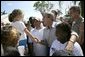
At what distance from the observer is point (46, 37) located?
3.64m

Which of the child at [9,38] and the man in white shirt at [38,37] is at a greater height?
the child at [9,38]

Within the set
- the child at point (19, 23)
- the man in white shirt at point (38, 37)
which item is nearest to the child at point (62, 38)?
the man in white shirt at point (38, 37)

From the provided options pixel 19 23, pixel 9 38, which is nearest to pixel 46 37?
pixel 19 23

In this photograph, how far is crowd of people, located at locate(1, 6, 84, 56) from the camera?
2.72 metres

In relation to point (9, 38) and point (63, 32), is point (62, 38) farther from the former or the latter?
point (9, 38)

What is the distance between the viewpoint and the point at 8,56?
2.50 m

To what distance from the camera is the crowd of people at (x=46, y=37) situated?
272cm

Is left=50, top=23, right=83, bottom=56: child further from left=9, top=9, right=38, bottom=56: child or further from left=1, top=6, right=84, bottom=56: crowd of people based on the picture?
left=9, top=9, right=38, bottom=56: child

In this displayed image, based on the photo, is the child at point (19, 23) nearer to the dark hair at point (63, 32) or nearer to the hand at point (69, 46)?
the dark hair at point (63, 32)

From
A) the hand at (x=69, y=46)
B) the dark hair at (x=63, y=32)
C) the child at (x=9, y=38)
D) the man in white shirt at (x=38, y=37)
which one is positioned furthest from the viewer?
the man in white shirt at (x=38, y=37)

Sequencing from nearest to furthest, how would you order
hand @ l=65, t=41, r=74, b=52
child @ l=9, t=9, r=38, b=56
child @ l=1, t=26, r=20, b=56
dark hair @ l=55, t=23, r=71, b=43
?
child @ l=1, t=26, r=20, b=56, hand @ l=65, t=41, r=74, b=52, dark hair @ l=55, t=23, r=71, b=43, child @ l=9, t=9, r=38, b=56

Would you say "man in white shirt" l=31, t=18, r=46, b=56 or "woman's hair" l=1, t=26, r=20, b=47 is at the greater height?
"woman's hair" l=1, t=26, r=20, b=47

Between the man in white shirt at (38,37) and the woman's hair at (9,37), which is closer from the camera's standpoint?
the woman's hair at (9,37)

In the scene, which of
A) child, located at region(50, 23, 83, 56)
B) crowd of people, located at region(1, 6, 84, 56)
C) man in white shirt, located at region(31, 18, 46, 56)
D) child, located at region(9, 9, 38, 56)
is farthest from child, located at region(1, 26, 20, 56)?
child, located at region(9, 9, 38, 56)
